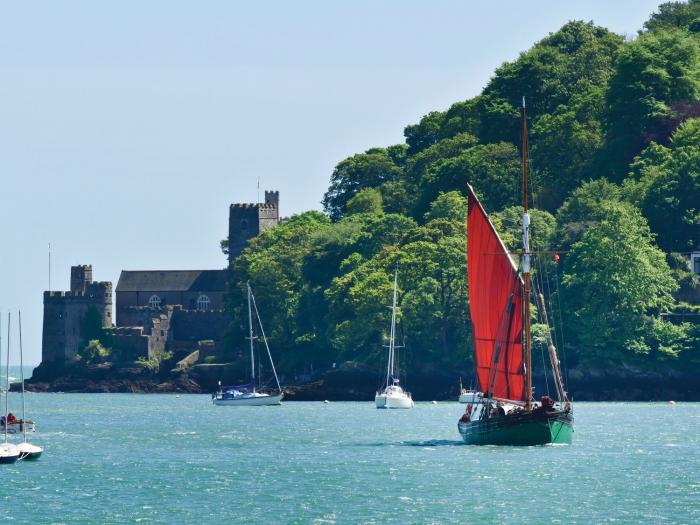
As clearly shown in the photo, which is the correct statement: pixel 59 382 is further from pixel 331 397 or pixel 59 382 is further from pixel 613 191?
pixel 613 191

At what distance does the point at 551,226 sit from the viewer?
459 ft

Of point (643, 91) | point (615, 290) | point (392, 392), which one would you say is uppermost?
point (643, 91)

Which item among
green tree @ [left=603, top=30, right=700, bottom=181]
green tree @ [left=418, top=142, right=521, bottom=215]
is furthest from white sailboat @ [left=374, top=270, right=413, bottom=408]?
green tree @ [left=603, top=30, right=700, bottom=181]

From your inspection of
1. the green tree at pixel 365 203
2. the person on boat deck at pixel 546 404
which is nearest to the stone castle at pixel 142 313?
the green tree at pixel 365 203

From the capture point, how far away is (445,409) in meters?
124

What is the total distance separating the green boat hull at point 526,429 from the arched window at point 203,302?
11590cm

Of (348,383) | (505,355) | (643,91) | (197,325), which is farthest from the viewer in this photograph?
(197,325)

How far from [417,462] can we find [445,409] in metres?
46.3

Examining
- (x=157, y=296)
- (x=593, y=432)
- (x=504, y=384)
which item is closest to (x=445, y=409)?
(x=593, y=432)

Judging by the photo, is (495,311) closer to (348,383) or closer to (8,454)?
(8,454)

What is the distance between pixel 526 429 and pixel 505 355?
299 centimetres

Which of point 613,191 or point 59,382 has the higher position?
point 613,191

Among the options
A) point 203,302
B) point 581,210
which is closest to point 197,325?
point 203,302

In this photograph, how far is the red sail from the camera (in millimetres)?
79375
